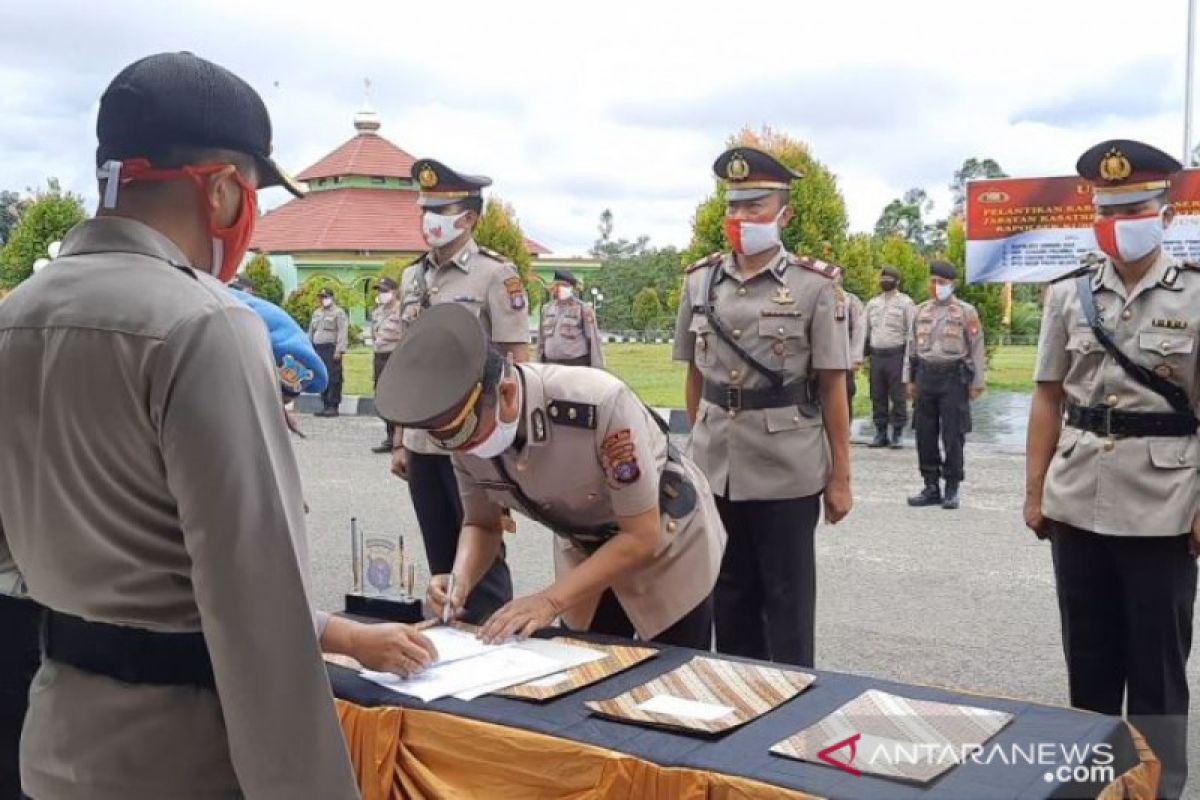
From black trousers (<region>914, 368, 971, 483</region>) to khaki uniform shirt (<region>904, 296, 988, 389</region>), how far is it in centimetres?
17

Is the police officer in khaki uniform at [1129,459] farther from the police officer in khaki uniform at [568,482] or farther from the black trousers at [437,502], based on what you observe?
the black trousers at [437,502]

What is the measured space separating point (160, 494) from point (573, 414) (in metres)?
1.25

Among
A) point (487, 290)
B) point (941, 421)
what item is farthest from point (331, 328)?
point (487, 290)

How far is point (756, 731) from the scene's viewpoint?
1.84 metres

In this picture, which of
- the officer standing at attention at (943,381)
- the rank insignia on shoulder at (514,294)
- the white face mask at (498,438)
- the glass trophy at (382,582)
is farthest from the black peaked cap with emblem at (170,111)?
the officer standing at attention at (943,381)

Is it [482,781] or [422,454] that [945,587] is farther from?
[482,781]

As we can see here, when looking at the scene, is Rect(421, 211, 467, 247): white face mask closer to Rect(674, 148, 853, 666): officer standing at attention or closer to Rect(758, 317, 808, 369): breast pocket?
Rect(674, 148, 853, 666): officer standing at attention

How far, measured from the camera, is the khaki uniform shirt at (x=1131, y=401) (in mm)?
2850

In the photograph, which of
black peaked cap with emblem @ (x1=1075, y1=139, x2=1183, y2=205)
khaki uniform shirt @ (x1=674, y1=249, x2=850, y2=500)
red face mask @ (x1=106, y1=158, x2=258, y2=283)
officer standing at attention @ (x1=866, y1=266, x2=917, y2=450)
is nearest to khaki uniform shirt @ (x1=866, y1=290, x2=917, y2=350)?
officer standing at attention @ (x1=866, y1=266, x2=917, y2=450)

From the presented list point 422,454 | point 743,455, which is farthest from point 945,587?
point 422,454

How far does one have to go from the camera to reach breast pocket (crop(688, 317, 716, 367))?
12.3 feet

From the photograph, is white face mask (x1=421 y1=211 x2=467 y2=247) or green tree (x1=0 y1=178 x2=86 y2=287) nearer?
white face mask (x1=421 y1=211 x2=467 y2=247)

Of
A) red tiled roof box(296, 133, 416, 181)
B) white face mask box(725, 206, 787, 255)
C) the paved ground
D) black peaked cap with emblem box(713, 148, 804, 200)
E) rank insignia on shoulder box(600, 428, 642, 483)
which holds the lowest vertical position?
the paved ground

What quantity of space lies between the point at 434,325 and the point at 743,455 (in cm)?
158
